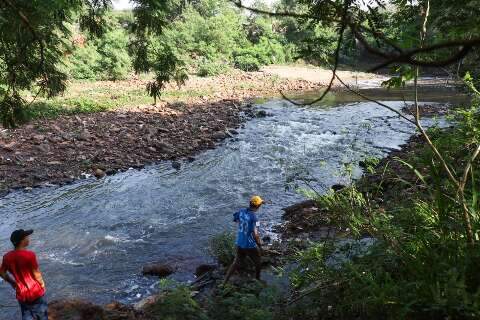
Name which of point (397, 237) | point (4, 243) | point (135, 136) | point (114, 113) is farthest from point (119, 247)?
point (114, 113)

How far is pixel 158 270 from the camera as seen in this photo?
21.8ft

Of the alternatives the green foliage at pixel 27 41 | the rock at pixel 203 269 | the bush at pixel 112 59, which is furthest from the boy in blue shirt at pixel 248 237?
the bush at pixel 112 59

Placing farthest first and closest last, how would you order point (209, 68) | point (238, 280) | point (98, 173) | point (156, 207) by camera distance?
point (209, 68) → point (98, 173) → point (156, 207) → point (238, 280)

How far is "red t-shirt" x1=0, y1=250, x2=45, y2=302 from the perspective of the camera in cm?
434

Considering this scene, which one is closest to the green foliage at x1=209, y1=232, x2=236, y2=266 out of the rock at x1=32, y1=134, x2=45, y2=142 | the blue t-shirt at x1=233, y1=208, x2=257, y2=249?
the blue t-shirt at x1=233, y1=208, x2=257, y2=249

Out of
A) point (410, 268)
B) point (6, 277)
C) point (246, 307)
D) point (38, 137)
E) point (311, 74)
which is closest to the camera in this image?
point (410, 268)

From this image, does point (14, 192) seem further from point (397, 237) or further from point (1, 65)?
point (397, 237)

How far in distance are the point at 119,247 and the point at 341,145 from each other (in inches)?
347

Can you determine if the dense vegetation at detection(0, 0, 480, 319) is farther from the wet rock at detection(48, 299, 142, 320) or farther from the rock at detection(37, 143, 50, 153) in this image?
the rock at detection(37, 143, 50, 153)

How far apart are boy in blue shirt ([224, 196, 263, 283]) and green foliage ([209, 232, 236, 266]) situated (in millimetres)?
751

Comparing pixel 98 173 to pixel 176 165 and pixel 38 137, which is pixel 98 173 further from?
pixel 38 137

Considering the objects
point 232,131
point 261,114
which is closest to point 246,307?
point 232,131

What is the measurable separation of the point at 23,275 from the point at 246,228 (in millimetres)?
2665

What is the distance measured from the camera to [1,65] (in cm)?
570
